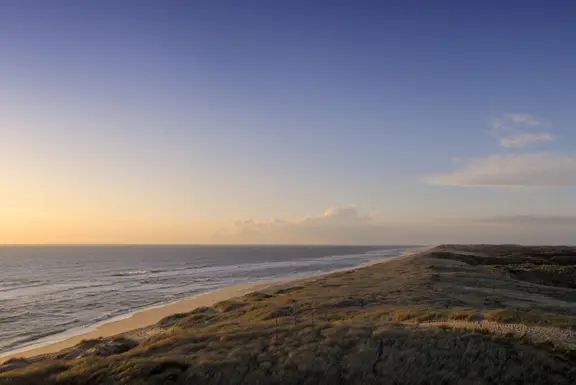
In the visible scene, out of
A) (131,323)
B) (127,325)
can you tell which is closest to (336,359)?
(127,325)

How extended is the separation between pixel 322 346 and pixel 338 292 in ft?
80.1

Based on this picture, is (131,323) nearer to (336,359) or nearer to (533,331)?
(336,359)

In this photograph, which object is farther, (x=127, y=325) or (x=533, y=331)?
(x=127, y=325)

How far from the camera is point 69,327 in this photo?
35250mm

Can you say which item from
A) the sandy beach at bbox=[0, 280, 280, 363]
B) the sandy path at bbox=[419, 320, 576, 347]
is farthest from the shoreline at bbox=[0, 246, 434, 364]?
the sandy path at bbox=[419, 320, 576, 347]

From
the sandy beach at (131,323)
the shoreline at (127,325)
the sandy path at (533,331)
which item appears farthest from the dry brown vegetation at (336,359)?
the sandy beach at (131,323)

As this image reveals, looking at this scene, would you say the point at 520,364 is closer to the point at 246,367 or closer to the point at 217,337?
the point at 246,367

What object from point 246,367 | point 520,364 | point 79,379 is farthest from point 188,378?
point 520,364

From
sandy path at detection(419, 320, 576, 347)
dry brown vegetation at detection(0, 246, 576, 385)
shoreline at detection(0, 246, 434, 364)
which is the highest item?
sandy path at detection(419, 320, 576, 347)

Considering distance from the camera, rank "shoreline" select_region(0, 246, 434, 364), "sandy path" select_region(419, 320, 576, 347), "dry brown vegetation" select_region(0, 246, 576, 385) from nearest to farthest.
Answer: "dry brown vegetation" select_region(0, 246, 576, 385) → "sandy path" select_region(419, 320, 576, 347) → "shoreline" select_region(0, 246, 434, 364)

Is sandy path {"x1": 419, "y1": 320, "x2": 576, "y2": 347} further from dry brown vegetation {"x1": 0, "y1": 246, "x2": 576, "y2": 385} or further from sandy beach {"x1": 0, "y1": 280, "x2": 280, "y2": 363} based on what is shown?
sandy beach {"x1": 0, "y1": 280, "x2": 280, "y2": 363}

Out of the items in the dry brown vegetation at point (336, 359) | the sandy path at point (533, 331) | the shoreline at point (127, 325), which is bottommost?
the shoreline at point (127, 325)

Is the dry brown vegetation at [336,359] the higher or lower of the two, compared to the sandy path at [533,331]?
lower

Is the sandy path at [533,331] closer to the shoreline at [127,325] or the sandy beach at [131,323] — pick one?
the shoreline at [127,325]
